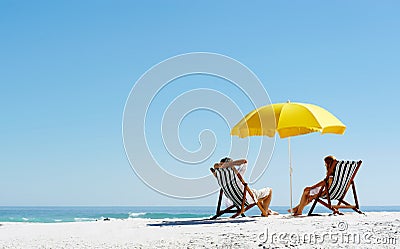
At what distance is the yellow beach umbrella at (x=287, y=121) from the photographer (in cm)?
788

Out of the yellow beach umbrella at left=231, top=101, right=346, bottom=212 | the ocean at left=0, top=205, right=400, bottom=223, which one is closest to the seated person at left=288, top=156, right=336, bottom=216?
the yellow beach umbrella at left=231, top=101, right=346, bottom=212

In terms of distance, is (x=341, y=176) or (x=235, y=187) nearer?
(x=235, y=187)

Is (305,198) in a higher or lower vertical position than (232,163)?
lower

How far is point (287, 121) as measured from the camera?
8.02 m

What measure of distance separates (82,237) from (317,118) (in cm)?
Result: 400

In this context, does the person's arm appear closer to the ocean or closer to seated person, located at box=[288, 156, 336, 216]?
seated person, located at box=[288, 156, 336, 216]

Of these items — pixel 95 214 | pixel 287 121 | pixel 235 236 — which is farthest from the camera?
pixel 95 214

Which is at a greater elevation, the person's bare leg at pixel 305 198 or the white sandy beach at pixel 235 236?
the person's bare leg at pixel 305 198

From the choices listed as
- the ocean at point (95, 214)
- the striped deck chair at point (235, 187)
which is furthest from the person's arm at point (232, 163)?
the ocean at point (95, 214)

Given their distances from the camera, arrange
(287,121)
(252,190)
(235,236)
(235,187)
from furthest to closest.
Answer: (287,121)
(252,190)
(235,187)
(235,236)

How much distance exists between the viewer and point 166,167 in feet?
30.5

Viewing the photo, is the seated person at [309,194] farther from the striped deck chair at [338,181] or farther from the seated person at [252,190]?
the seated person at [252,190]

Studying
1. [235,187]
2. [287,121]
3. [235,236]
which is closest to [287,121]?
[287,121]

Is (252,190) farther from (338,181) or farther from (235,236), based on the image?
(235,236)
